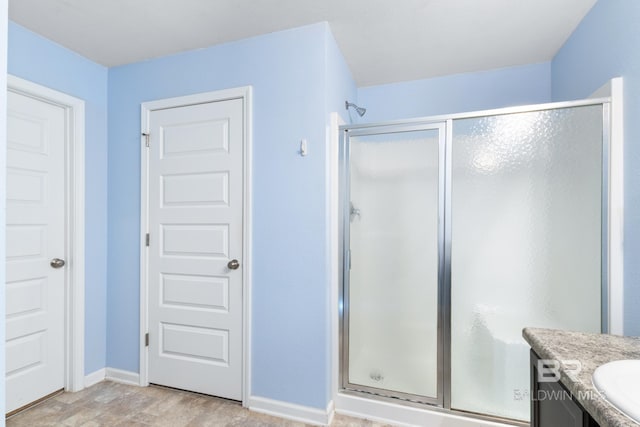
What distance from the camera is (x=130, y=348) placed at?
235 centimetres

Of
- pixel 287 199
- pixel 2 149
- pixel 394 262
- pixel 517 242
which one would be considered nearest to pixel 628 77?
pixel 517 242

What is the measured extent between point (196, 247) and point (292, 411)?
4.14 ft

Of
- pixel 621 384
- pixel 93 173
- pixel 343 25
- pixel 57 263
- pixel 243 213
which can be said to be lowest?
pixel 621 384

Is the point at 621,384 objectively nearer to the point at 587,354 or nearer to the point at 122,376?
the point at 587,354

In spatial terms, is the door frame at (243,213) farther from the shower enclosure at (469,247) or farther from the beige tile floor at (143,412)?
the shower enclosure at (469,247)

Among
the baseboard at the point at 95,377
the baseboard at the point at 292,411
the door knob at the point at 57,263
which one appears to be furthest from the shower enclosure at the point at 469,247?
the door knob at the point at 57,263

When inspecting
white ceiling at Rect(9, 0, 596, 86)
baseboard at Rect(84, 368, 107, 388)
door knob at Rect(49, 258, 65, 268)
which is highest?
white ceiling at Rect(9, 0, 596, 86)

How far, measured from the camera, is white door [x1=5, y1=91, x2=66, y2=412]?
193 cm

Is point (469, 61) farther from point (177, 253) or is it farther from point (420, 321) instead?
point (177, 253)

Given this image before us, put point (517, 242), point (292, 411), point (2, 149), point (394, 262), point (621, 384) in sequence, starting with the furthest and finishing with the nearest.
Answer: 1. point (394, 262)
2. point (292, 411)
3. point (517, 242)
4. point (621, 384)
5. point (2, 149)

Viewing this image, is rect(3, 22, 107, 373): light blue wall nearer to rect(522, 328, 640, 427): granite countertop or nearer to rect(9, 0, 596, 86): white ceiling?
rect(9, 0, 596, 86): white ceiling

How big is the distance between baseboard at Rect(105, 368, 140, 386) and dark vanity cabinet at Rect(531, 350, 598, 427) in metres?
2.53

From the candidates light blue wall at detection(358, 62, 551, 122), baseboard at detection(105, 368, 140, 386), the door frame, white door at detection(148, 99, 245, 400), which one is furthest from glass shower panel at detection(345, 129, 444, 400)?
baseboard at detection(105, 368, 140, 386)

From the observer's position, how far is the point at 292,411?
192 cm
